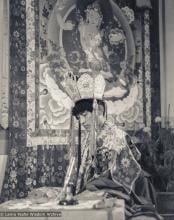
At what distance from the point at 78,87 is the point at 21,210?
2.23 metres

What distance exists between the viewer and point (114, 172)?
498cm

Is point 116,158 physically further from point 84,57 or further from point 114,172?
point 84,57

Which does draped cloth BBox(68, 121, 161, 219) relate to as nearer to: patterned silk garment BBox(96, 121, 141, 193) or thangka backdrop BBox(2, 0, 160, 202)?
patterned silk garment BBox(96, 121, 141, 193)

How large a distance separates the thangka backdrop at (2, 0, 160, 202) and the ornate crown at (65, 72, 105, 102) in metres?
0.07

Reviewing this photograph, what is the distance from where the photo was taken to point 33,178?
226 inches

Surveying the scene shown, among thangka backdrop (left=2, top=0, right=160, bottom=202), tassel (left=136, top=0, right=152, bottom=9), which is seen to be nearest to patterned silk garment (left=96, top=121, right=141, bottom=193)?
thangka backdrop (left=2, top=0, right=160, bottom=202)

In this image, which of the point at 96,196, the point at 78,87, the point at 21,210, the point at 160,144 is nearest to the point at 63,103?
the point at 78,87

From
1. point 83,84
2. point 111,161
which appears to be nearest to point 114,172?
point 111,161

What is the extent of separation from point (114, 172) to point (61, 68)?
4.96ft

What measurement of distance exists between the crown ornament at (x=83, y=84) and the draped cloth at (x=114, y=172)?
74cm

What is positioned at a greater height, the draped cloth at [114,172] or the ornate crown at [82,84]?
the ornate crown at [82,84]

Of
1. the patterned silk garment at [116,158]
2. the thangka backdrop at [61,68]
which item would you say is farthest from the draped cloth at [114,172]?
the thangka backdrop at [61,68]

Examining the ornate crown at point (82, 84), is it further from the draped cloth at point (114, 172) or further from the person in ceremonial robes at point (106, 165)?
the draped cloth at point (114, 172)

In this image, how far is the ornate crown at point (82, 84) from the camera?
591 centimetres
